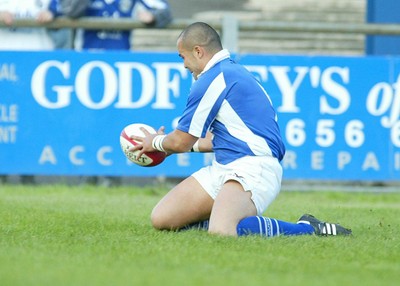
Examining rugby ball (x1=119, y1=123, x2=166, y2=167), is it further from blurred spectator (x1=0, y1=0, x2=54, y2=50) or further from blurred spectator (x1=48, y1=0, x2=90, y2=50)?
blurred spectator (x1=0, y1=0, x2=54, y2=50)

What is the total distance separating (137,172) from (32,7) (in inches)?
99.9

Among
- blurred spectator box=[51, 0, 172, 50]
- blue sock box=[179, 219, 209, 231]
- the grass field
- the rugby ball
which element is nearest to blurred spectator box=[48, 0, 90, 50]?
blurred spectator box=[51, 0, 172, 50]

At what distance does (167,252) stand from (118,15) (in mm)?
7018

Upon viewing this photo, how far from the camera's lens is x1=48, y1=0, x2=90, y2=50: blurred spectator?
1323 centimetres

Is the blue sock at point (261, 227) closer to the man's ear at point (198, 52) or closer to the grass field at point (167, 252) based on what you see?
the grass field at point (167, 252)

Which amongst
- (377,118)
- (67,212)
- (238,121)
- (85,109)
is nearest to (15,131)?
(85,109)

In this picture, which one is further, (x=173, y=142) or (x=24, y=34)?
(x=24, y=34)

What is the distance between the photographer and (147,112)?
12.9 m

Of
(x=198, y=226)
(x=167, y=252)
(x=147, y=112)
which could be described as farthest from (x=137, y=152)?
(x=147, y=112)

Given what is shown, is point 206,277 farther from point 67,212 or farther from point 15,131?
point 15,131

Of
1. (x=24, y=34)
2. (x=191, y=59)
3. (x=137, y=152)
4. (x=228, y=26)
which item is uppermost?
(x=228, y=26)

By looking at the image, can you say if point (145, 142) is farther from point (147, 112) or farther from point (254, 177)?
point (147, 112)

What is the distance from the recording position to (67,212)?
10062mm

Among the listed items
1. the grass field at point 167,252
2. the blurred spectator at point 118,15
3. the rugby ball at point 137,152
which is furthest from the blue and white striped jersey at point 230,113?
the blurred spectator at point 118,15
